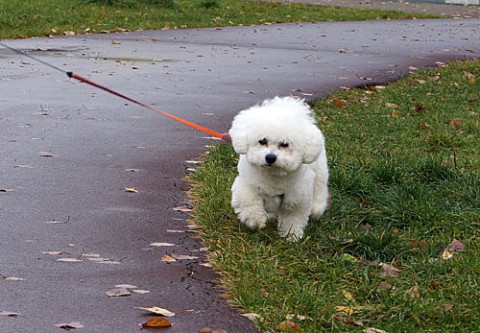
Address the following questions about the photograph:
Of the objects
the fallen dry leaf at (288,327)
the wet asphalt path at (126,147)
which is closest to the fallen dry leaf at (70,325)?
the wet asphalt path at (126,147)

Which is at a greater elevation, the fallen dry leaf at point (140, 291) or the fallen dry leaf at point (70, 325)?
the fallen dry leaf at point (70, 325)

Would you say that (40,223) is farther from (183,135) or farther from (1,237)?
(183,135)

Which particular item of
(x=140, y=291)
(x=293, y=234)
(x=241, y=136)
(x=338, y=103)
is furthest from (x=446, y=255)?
(x=338, y=103)

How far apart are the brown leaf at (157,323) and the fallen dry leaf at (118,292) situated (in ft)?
1.44

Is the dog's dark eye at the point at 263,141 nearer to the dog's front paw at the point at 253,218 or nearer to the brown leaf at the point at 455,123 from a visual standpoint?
the dog's front paw at the point at 253,218

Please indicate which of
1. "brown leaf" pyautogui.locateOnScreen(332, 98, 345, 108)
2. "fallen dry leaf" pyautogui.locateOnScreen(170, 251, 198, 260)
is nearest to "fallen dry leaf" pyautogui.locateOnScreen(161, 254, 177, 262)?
"fallen dry leaf" pyautogui.locateOnScreen(170, 251, 198, 260)

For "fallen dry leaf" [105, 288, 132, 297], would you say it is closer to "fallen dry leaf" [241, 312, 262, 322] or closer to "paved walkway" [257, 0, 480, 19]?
"fallen dry leaf" [241, 312, 262, 322]

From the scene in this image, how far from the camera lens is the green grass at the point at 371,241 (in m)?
5.04

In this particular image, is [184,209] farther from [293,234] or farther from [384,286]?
[384,286]

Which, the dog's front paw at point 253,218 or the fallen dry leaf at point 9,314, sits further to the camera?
the dog's front paw at point 253,218

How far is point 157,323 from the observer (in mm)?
4891

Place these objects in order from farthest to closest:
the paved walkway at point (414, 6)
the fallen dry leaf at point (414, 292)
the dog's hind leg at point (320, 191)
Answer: the paved walkway at point (414, 6), the dog's hind leg at point (320, 191), the fallen dry leaf at point (414, 292)

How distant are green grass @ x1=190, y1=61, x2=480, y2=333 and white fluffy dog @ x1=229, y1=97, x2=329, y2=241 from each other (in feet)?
0.47

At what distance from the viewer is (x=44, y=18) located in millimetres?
19250
